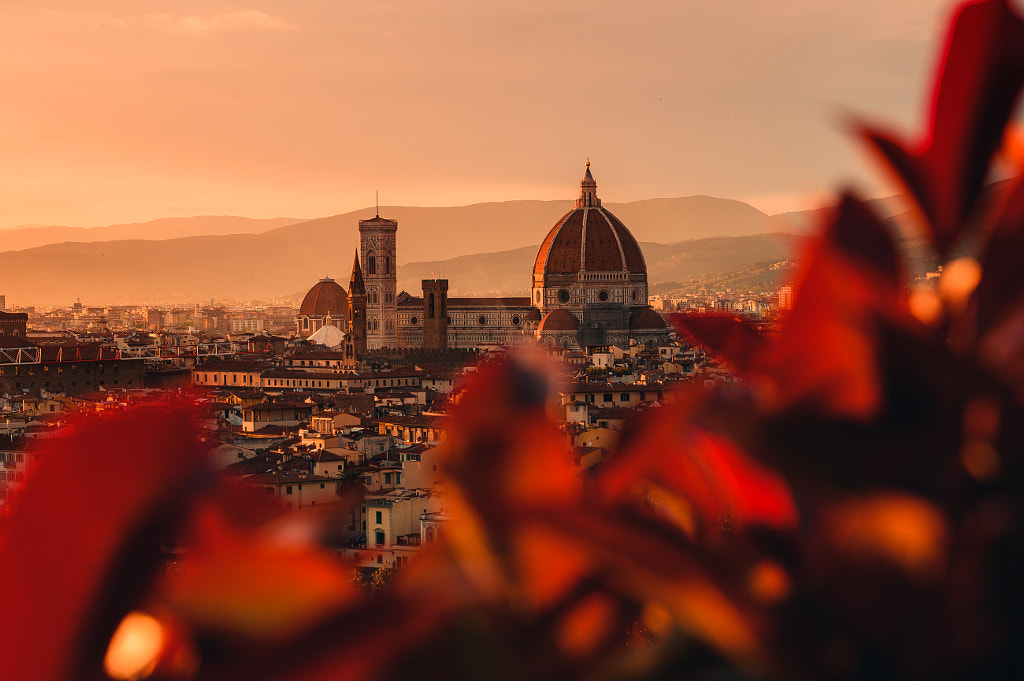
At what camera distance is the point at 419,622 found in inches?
8.8

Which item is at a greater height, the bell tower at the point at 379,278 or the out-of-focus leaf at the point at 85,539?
the bell tower at the point at 379,278

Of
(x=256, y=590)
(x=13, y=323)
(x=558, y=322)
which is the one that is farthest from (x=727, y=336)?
(x=13, y=323)

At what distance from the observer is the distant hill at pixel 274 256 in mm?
92000

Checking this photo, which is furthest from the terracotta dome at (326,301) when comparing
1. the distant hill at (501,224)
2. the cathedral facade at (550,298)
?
the distant hill at (501,224)

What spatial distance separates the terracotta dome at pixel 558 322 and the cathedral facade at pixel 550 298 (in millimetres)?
47

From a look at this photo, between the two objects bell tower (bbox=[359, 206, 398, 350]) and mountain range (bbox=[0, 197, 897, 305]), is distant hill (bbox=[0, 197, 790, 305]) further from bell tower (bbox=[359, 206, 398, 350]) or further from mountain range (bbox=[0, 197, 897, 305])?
bell tower (bbox=[359, 206, 398, 350])

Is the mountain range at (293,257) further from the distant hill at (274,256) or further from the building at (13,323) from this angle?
the building at (13,323)

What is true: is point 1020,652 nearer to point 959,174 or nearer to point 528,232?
point 959,174

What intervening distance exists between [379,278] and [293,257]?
6511 cm

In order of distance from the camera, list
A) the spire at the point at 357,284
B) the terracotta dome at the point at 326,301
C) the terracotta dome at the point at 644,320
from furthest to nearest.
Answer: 1. the terracotta dome at the point at 326,301
2. the spire at the point at 357,284
3. the terracotta dome at the point at 644,320

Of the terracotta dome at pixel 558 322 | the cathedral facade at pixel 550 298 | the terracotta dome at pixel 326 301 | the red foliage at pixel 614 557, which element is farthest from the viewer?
the terracotta dome at pixel 326 301

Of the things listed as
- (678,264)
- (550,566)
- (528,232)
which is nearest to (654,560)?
(550,566)

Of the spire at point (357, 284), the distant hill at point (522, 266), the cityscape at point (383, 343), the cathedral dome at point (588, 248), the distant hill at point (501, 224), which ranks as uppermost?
the distant hill at point (501, 224)

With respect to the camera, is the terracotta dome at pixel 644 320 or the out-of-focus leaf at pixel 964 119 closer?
the out-of-focus leaf at pixel 964 119
